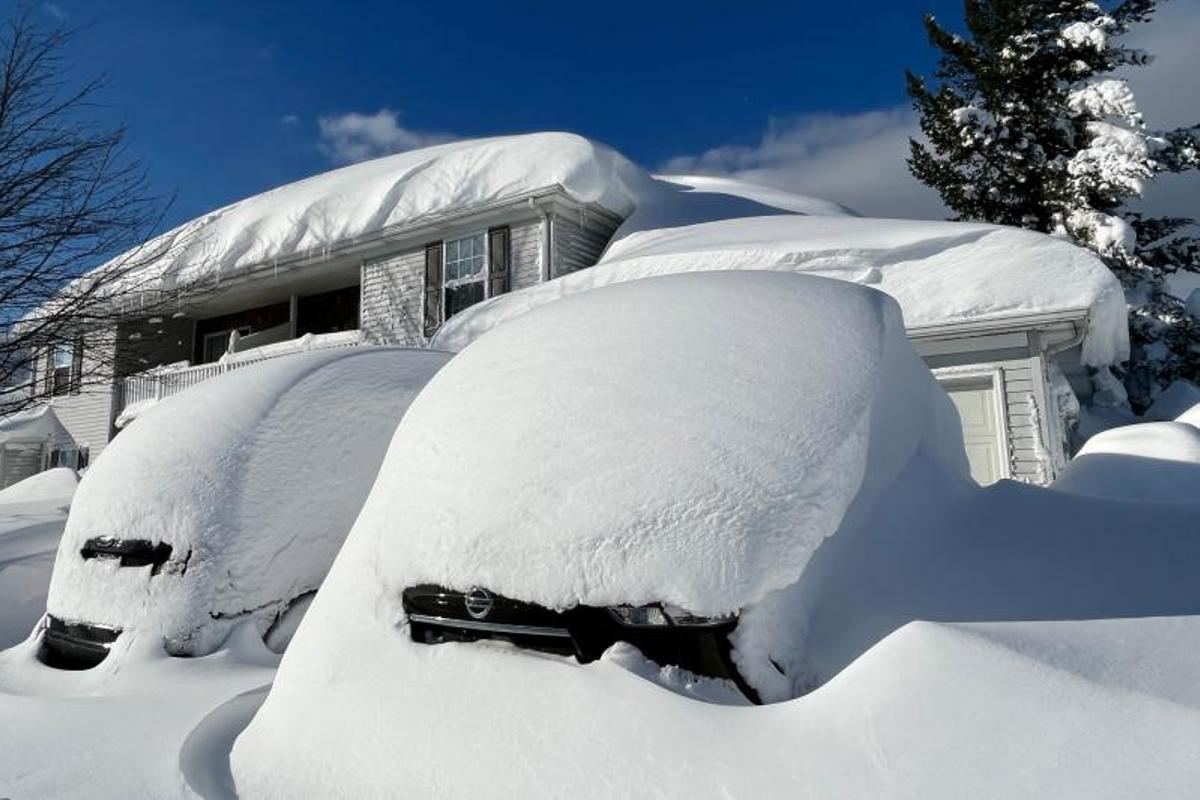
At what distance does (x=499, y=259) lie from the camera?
13.0 meters

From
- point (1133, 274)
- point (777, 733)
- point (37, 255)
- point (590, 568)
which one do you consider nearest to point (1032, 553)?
point (777, 733)

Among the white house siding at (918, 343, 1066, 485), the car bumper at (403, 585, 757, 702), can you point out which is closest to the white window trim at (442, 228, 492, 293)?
the white house siding at (918, 343, 1066, 485)

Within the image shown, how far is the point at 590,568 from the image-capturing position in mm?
1914

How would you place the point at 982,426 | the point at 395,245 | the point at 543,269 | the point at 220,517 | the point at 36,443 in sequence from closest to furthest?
the point at 220,517 < the point at 982,426 < the point at 543,269 < the point at 395,245 < the point at 36,443

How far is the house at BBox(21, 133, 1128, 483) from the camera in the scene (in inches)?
322

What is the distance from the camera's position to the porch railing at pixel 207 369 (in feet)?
43.7

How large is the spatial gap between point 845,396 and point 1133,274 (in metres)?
18.5

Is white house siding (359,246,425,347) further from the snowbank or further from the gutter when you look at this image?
the snowbank

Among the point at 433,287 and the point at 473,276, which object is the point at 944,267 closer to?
the point at 473,276

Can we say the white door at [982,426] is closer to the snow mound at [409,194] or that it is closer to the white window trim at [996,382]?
the white window trim at [996,382]

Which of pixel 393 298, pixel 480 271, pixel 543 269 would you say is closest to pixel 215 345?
pixel 393 298

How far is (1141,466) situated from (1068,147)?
56.9 ft

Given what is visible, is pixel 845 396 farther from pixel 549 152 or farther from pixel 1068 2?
pixel 1068 2

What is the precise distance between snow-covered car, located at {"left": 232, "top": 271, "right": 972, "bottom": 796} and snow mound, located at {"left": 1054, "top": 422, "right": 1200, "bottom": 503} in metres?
1.80
